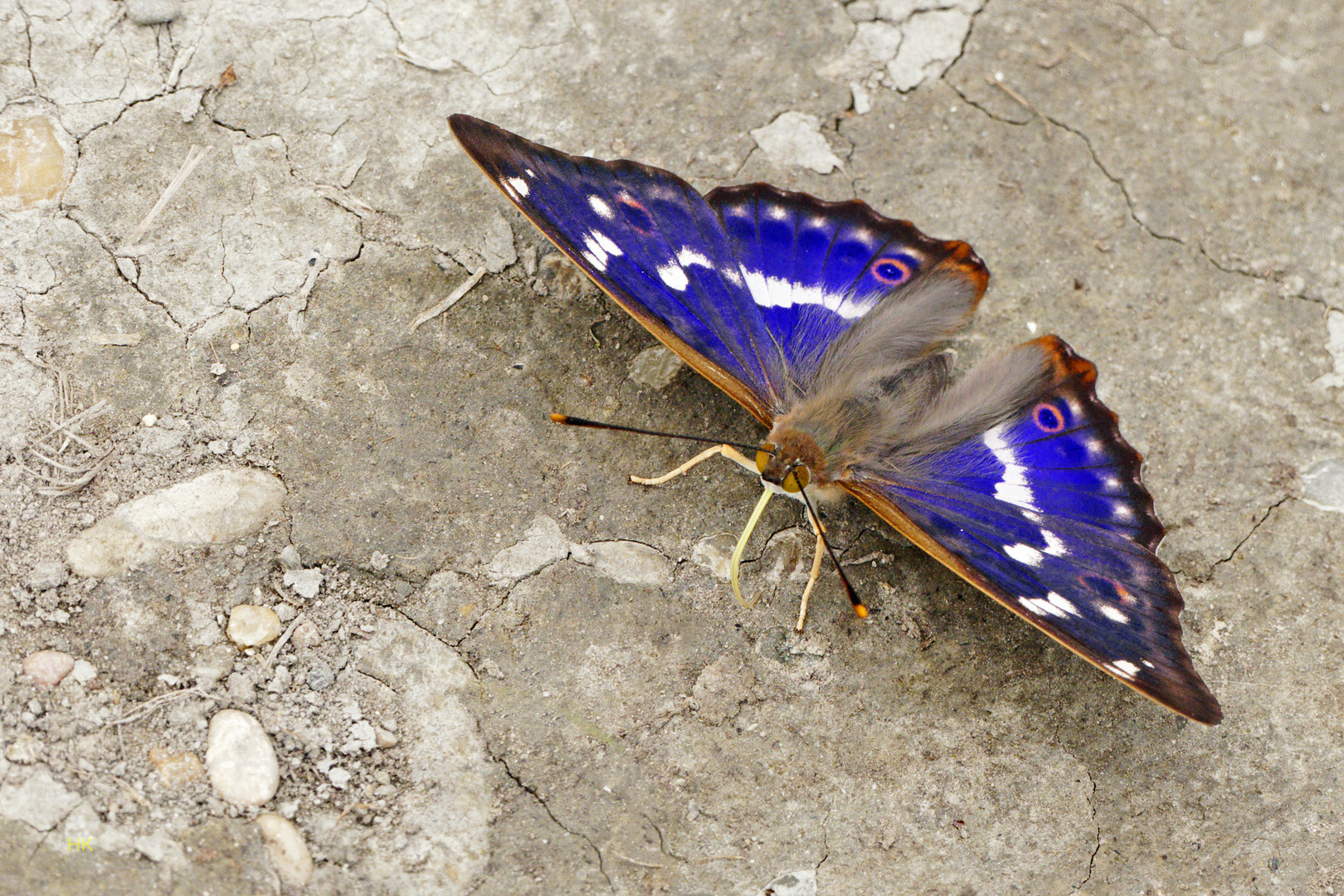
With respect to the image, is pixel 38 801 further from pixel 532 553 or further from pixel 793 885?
pixel 793 885

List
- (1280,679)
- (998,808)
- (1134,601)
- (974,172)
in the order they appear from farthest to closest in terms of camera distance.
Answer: (974,172), (1280,679), (998,808), (1134,601)

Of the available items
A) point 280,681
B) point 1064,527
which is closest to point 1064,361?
point 1064,527

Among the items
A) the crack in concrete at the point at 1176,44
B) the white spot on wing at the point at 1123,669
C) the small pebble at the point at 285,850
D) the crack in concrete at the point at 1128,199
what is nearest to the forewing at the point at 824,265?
the crack in concrete at the point at 1128,199

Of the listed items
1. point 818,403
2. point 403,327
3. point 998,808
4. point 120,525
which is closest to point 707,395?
point 818,403

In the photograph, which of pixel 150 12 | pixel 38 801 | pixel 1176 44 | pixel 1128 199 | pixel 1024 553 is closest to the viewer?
pixel 38 801

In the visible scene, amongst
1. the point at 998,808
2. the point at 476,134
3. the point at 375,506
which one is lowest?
the point at 998,808

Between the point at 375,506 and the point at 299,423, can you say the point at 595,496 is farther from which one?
the point at 299,423

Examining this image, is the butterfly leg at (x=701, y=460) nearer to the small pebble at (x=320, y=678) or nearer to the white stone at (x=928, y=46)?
the small pebble at (x=320, y=678)
